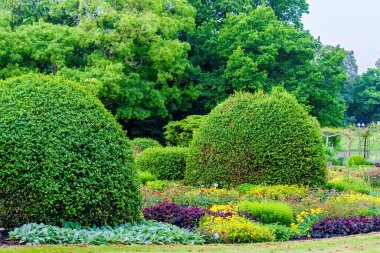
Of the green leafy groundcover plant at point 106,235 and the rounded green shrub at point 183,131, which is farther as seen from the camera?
the rounded green shrub at point 183,131

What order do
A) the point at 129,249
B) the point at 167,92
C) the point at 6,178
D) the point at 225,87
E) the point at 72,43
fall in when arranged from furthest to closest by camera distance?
1. the point at 225,87
2. the point at 167,92
3. the point at 72,43
4. the point at 6,178
5. the point at 129,249

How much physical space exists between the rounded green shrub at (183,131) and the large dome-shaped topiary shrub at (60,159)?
1494 cm

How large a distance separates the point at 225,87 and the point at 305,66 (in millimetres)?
5506

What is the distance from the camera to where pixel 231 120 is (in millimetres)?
14430

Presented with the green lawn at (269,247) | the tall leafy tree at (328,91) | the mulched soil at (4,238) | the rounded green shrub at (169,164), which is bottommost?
the mulched soil at (4,238)

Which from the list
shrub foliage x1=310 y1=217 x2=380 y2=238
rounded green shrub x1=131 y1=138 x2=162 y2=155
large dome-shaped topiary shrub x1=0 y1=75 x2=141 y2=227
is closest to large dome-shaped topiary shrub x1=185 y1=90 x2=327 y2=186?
shrub foliage x1=310 y1=217 x2=380 y2=238

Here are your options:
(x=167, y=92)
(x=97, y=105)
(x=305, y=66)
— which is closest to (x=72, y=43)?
(x=167, y=92)

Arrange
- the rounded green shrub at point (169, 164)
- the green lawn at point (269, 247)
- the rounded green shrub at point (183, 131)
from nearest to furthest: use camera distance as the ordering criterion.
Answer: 1. the green lawn at point (269, 247)
2. the rounded green shrub at point (169, 164)
3. the rounded green shrub at point (183, 131)

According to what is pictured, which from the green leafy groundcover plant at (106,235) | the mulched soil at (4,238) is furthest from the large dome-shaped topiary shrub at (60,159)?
the green leafy groundcover plant at (106,235)

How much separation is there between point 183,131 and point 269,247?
56.6ft

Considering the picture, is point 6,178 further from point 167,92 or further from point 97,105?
point 167,92

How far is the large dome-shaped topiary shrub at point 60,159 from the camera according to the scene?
748 centimetres

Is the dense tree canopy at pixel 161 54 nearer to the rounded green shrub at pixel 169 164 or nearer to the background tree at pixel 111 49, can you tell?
the background tree at pixel 111 49

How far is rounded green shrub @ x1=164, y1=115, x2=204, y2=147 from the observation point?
23734mm
